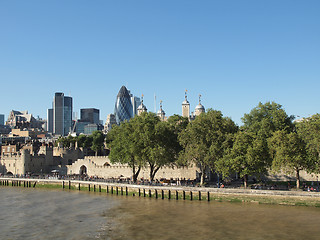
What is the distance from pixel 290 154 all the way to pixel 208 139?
44.1 feet

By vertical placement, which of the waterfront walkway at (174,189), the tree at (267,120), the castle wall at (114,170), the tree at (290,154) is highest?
the tree at (267,120)

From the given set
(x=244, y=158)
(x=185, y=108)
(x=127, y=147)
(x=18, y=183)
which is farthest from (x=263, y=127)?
(x=185, y=108)

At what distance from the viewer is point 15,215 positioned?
46.3 metres

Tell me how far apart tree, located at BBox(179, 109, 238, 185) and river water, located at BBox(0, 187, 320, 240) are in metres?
8.72

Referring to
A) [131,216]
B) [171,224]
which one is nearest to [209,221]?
[171,224]

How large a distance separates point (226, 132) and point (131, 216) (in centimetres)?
2376

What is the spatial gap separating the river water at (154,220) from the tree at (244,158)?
6150 millimetres

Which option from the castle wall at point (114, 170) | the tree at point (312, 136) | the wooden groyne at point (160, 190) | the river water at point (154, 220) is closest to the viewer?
the river water at point (154, 220)

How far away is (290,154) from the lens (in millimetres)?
51062

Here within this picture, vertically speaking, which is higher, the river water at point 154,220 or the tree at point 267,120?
the tree at point 267,120

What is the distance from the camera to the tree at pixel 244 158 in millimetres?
53531

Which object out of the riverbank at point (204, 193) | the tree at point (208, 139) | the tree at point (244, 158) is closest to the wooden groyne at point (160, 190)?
the riverbank at point (204, 193)

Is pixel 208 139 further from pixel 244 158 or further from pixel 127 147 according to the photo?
pixel 127 147

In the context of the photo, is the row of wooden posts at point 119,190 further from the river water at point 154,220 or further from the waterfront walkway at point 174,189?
the river water at point 154,220
